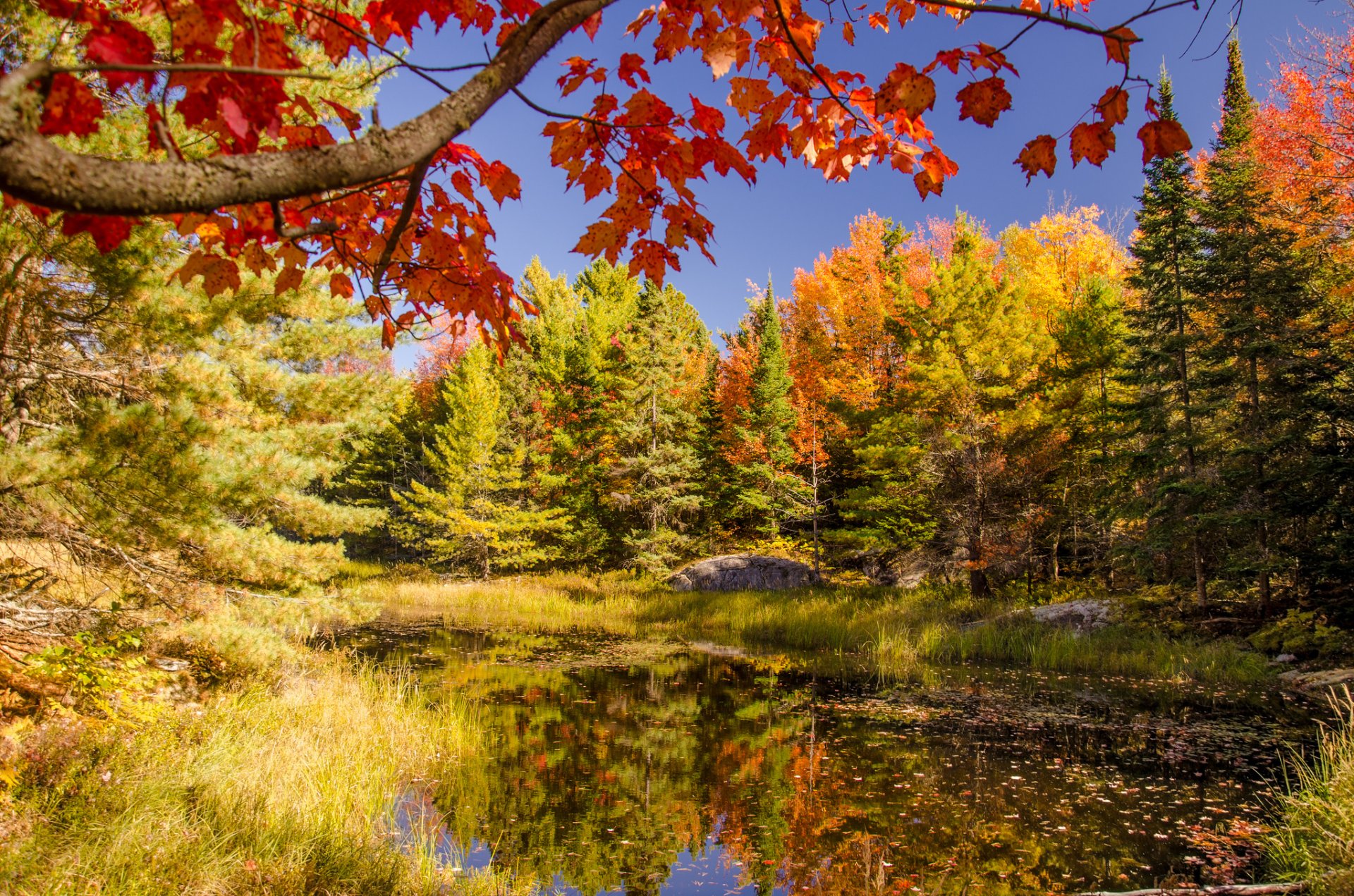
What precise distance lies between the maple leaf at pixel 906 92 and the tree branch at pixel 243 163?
133 centimetres

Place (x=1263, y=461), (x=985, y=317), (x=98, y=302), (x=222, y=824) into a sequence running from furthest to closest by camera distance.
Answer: (x=985, y=317), (x=1263, y=461), (x=98, y=302), (x=222, y=824)

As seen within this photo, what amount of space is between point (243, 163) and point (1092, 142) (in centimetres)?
269

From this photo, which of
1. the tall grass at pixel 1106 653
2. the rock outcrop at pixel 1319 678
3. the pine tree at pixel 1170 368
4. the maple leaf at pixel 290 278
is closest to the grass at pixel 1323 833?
the maple leaf at pixel 290 278

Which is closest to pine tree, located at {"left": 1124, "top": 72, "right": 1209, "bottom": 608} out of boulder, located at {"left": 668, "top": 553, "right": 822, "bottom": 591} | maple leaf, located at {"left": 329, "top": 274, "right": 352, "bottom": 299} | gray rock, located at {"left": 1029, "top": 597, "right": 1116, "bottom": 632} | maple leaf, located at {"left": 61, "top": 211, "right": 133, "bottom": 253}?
gray rock, located at {"left": 1029, "top": 597, "right": 1116, "bottom": 632}

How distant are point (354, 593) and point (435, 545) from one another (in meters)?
21.6

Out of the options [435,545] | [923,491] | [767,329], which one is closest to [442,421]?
[435,545]

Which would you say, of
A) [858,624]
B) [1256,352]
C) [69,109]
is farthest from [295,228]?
[1256,352]

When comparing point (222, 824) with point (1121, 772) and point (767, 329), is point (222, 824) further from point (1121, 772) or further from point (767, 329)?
point (767, 329)

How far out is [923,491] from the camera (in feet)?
64.5

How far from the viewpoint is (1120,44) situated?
1950mm

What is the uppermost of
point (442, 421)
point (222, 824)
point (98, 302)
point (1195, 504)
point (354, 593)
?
point (442, 421)

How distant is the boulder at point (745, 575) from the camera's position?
66.5 feet

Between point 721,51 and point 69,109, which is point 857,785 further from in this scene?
point 69,109

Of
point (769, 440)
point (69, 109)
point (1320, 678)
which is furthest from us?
point (769, 440)
